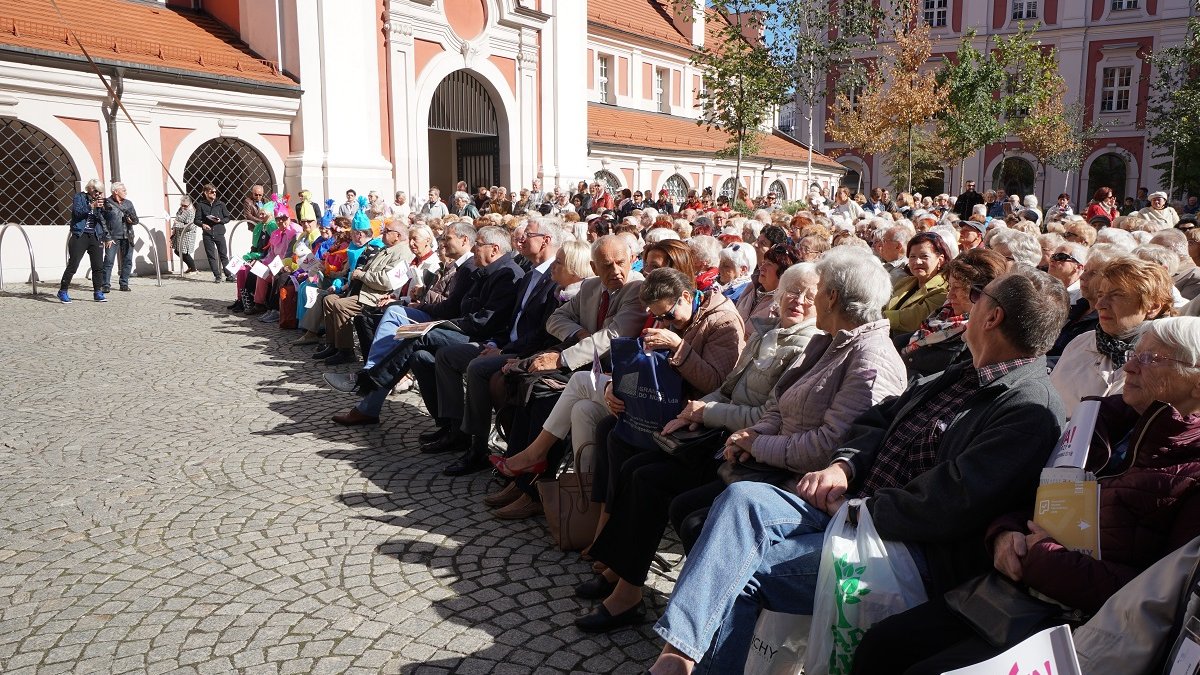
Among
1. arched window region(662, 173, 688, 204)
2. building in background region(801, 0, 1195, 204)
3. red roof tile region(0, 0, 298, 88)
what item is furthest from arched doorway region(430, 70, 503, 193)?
building in background region(801, 0, 1195, 204)

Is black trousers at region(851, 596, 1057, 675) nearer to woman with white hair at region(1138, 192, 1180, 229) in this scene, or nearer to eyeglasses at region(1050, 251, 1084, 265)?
eyeglasses at region(1050, 251, 1084, 265)

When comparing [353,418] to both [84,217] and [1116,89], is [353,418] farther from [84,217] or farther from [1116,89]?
[1116,89]

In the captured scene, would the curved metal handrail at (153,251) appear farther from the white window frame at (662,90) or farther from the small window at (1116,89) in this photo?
the small window at (1116,89)

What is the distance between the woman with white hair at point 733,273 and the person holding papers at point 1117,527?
345cm

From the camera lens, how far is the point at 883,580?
8.24 feet

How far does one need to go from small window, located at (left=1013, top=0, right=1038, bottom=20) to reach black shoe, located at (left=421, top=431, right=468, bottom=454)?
4408cm

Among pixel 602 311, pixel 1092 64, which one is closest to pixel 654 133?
pixel 1092 64

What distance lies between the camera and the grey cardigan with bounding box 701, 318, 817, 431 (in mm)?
3607

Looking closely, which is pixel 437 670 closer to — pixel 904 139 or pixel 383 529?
pixel 383 529

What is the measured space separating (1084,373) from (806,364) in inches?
51.4

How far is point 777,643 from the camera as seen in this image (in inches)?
108

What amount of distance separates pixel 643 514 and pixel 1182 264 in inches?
169

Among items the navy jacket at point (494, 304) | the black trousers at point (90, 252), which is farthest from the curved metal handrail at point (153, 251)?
the navy jacket at point (494, 304)

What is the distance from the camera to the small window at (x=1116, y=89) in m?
39.7
